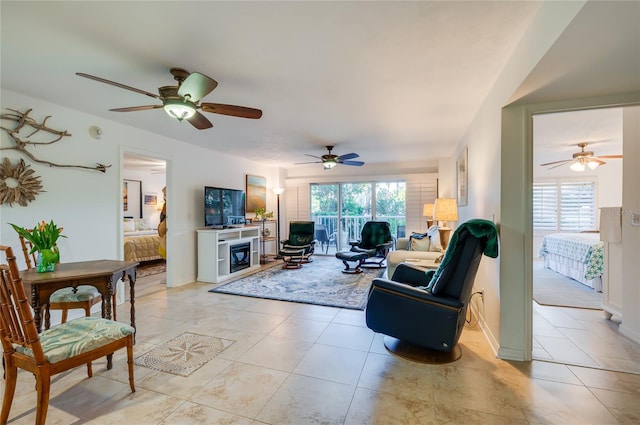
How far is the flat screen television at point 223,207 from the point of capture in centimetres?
496

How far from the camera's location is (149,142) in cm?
411

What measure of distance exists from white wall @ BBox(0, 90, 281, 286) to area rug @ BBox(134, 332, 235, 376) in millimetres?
1750

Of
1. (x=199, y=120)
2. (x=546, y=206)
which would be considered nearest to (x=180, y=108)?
(x=199, y=120)

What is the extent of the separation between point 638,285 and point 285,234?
255 inches

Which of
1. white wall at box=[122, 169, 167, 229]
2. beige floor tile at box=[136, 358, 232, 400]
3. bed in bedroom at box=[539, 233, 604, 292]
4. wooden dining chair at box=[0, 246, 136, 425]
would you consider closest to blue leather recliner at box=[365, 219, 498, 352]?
beige floor tile at box=[136, 358, 232, 400]

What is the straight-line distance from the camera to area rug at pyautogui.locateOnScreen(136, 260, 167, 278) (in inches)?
213

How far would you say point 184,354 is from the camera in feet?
7.85

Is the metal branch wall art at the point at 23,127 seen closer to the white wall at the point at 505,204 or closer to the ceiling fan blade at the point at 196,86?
the ceiling fan blade at the point at 196,86

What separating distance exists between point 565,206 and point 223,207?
772 centimetres

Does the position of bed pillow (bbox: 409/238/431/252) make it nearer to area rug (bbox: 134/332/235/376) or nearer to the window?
area rug (bbox: 134/332/235/376)

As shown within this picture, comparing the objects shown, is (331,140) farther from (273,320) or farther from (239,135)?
(273,320)

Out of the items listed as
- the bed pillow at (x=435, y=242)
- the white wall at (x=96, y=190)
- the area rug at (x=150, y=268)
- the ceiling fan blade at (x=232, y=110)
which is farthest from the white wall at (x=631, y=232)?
the area rug at (x=150, y=268)

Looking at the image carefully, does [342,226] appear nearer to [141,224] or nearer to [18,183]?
[141,224]

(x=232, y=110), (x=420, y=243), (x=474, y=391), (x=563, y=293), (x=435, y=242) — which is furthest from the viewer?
(x=420, y=243)
